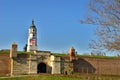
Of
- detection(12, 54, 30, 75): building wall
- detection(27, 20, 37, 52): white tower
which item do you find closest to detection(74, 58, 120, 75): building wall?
detection(12, 54, 30, 75): building wall

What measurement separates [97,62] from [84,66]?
2.13 m

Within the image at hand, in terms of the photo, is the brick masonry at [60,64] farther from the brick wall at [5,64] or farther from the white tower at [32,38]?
the white tower at [32,38]

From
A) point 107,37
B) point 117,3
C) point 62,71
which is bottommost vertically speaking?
point 62,71

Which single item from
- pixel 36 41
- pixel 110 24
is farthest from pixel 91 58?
pixel 110 24

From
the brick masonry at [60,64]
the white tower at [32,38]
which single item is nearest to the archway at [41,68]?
the brick masonry at [60,64]

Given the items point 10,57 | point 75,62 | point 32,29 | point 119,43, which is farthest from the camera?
point 32,29

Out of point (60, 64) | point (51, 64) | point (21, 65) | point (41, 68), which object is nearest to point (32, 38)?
point (41, 68)

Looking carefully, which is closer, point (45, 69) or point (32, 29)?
point (45, 69)

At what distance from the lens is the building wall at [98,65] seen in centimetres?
4603

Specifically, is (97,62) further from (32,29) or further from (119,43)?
(119,43)

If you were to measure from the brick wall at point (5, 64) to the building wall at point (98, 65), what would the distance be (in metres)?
8.71

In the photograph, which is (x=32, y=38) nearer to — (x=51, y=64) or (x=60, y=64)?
(x=51, y=64)

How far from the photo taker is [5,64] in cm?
4225

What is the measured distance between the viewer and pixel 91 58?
47.2 m
